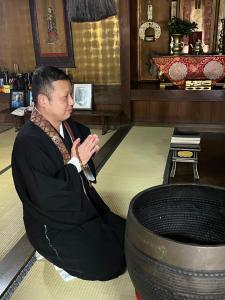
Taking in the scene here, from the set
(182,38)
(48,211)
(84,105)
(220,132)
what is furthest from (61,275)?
(182,38)

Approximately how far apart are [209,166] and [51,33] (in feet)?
11.6

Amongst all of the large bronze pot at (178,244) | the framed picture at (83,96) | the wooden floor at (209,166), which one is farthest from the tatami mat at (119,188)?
the framed picture at (83,96)

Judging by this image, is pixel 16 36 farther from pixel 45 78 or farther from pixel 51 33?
pixel 45 78

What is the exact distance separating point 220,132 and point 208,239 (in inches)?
138

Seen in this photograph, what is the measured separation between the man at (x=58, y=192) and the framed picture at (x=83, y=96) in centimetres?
293

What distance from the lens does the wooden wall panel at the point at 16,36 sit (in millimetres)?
5383

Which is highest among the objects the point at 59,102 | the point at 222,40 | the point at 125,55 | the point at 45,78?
the point at 222,40

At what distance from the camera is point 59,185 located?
152 centimetres

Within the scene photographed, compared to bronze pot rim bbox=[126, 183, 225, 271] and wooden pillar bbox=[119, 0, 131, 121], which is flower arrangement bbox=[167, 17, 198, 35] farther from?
bronze pot rim bbox=[126, 183, 225, 271]

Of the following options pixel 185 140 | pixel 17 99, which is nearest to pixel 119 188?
pixel 185 140

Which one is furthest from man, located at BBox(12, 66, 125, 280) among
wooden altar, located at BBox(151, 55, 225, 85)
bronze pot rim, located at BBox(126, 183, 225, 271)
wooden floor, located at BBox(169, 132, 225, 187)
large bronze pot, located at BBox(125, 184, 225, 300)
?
wooden altar, located at BBox(151, 55, 225, 85)

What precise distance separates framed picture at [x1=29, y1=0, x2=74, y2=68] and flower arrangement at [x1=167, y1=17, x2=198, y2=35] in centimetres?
166

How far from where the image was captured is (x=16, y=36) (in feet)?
18.2

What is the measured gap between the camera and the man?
1.55m
